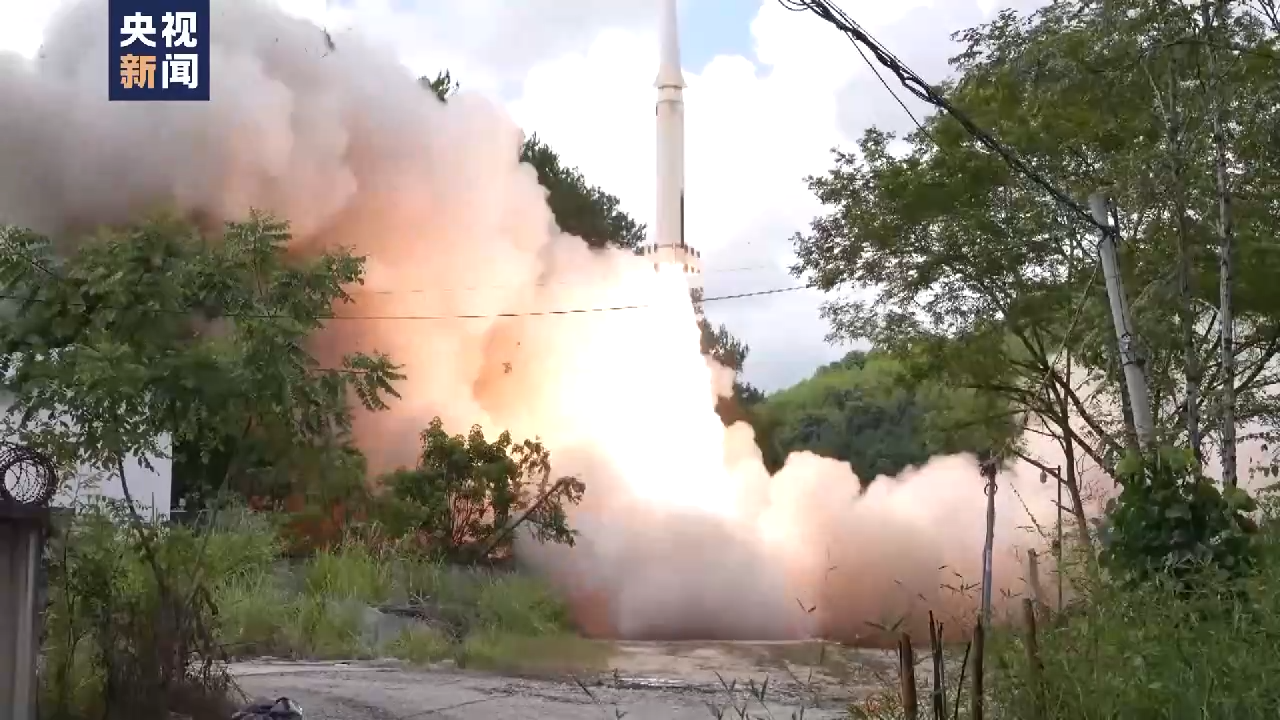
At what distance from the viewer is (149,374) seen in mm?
10016

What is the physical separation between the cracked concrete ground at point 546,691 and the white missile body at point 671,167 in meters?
10.3

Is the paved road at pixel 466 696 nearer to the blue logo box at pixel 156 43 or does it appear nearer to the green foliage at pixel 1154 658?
the green foliage at pixel 1154 658

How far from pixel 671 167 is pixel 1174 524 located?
17.6 m

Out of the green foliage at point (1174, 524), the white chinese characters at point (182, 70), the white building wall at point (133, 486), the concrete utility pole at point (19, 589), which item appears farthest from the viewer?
the white chinese characters at point (182, 70)

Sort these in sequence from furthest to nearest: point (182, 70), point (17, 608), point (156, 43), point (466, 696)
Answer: point (182, 70), point (156, 43), point (466, 696), point (17, 608)

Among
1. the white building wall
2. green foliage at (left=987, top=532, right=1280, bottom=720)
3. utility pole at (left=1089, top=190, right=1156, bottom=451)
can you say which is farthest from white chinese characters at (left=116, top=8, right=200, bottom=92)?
green foliage at (left=987, top=532, right=1280, bottom=720)

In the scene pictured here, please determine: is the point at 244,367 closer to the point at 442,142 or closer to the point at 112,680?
the point at 112,680

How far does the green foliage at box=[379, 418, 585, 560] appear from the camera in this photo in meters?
21.5

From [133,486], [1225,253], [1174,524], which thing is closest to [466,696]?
[1174,524]

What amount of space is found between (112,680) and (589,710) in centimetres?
432

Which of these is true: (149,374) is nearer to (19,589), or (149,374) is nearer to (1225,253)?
(19,589)

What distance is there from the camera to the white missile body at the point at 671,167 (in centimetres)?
2422

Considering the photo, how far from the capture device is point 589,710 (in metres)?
11.7

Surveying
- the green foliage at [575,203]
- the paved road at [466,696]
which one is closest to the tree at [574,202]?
the green foliage at [575,203]
